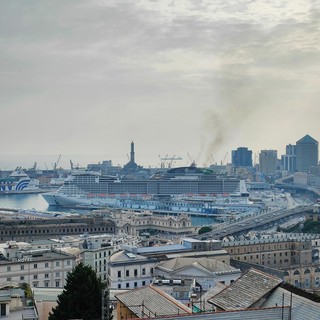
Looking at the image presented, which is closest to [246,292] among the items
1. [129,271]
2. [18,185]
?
[129,271]

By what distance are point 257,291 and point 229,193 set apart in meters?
50.6

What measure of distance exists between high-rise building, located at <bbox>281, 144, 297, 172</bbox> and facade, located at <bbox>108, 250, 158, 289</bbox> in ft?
405

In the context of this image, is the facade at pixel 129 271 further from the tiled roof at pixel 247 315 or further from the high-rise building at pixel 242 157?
the high-rise building at pixel 242 157

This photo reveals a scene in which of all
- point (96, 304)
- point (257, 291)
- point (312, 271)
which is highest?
point (257, 291)

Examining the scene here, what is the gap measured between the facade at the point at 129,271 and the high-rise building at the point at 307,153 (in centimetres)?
11768

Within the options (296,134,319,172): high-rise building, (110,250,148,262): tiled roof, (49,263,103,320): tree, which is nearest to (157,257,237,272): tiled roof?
(110,250,148,262): tiled roof

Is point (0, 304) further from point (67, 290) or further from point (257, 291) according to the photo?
point (257, 291)

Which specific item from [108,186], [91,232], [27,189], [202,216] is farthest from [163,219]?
[27,189]

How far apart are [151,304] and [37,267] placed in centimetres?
871

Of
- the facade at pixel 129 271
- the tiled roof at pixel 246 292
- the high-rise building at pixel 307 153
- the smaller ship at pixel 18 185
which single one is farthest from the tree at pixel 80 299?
the high-rise building at pixel 307 153

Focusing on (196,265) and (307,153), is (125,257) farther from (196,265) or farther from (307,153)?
(307,153)

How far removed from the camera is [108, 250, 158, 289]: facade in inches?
548

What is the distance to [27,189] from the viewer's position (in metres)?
86.3

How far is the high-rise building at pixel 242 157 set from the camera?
421 ft
